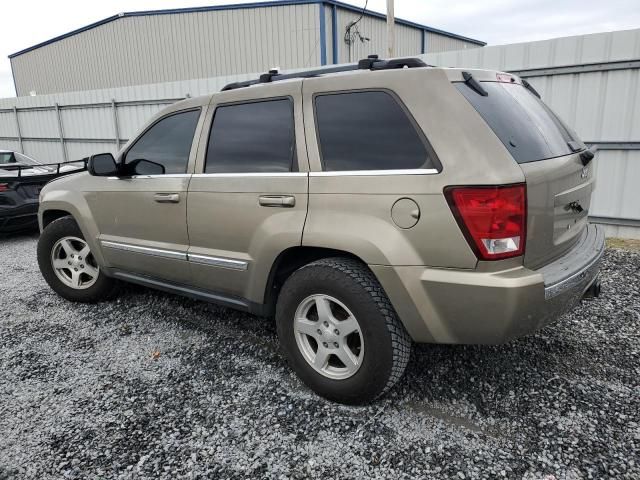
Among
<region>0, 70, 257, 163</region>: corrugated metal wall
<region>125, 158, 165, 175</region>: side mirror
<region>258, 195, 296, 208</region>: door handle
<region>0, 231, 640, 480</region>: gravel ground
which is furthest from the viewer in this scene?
<region>0, 70, 257, 163</region>: corrugated metal wall

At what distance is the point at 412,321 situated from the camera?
2344 millimetres

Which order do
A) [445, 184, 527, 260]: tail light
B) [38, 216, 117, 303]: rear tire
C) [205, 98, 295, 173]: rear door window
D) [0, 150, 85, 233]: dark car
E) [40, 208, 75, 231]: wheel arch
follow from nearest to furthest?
[445, 184, 527, 260]: tail light → [205, 98, 295, 173]: rear door window → [38, 216, 117, 303]: rear tire → [40, 208, 75, 231]: wheel arch → [0, 150, 85, 233]: dark car

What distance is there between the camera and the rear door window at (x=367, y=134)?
7.64ft

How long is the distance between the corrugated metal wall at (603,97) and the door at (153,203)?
5.08 meters

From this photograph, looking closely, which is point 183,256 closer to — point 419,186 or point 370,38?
point 419,186

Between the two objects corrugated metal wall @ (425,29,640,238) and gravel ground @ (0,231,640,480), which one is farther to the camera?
corrugated metal wall @ (425,29,640,238)

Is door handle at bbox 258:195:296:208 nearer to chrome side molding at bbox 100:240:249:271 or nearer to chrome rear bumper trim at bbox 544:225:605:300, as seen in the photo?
chrome side molding at bbox 100:240:249:271

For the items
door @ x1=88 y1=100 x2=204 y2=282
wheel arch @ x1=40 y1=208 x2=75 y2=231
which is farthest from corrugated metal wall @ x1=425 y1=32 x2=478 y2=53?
door @ x1=88 y1=100 x2=204 y2=282

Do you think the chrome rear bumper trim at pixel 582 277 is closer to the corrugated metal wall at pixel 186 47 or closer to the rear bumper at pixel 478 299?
the rear bumper at pixel 478 299

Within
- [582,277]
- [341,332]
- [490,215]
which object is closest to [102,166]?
[341,332]

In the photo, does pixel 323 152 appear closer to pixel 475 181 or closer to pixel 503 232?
pixel 475 181

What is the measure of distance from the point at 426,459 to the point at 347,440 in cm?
40

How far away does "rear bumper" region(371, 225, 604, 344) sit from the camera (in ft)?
7.00

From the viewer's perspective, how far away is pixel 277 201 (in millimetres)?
2719
